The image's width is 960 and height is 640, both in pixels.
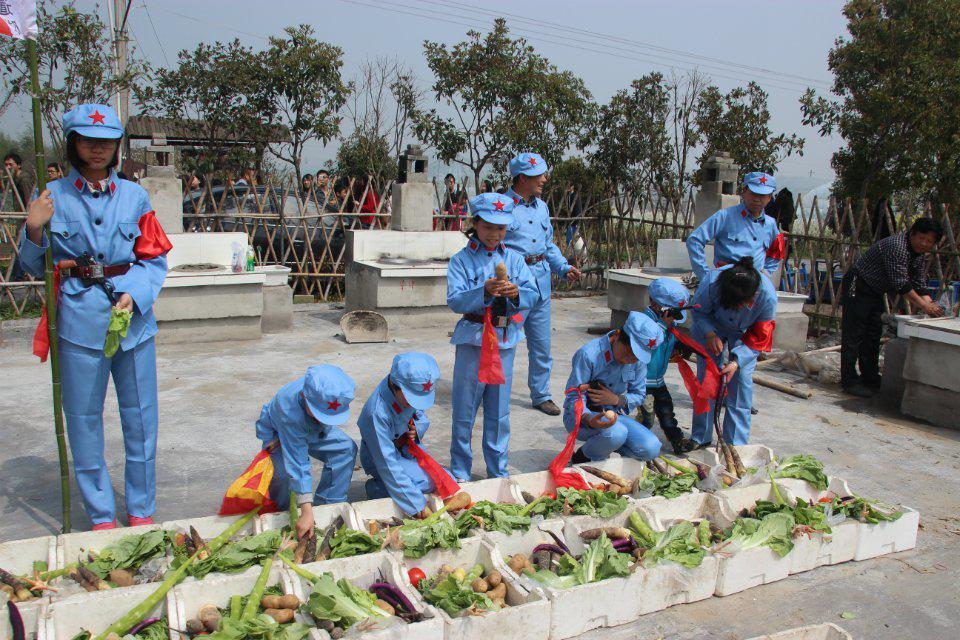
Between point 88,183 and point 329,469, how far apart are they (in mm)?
1868

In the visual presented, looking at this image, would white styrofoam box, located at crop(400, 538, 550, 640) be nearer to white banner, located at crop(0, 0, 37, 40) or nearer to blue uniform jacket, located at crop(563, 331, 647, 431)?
blue uniform jacket, located at crop(563, 331, 647, 431)

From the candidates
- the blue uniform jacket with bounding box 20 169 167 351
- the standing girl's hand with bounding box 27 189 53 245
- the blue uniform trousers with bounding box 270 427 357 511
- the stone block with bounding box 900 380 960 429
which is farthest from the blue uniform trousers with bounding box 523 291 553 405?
the standing girl's hand with bounding box 27 189 53 245

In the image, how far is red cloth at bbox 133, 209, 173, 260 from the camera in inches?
161

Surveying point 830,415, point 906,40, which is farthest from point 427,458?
point 906,40

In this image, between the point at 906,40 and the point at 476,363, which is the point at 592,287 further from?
the point at 476,363

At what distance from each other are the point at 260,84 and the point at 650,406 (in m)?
8.23

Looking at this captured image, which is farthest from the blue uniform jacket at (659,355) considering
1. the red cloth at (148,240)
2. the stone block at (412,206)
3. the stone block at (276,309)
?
the stone block at (412,206)

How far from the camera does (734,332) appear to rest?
5.52m

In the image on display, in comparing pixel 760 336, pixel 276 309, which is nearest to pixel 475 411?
Answer: pixel 760 336

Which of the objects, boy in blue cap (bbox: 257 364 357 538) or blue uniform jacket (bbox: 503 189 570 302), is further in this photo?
blue uniform jacket (bbox: 503 189 570 302)

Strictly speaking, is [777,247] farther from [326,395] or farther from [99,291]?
[99,291]

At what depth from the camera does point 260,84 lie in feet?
37.7

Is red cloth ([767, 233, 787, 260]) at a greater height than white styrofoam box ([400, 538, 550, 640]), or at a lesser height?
greater

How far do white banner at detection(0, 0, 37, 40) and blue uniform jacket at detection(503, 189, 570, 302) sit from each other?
3.59 m
